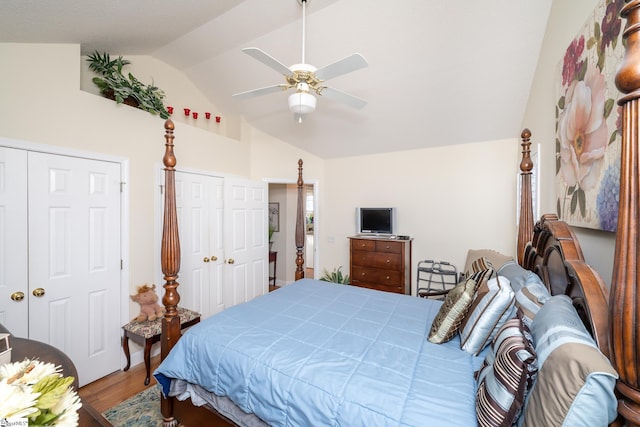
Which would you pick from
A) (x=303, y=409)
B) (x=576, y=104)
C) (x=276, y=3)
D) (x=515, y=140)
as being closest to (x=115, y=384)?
(x=303, y=409)

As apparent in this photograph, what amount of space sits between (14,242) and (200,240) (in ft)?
4.90

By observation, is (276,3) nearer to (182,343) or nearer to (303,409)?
(182,343)

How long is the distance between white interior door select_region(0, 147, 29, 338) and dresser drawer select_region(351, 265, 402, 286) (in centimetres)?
325

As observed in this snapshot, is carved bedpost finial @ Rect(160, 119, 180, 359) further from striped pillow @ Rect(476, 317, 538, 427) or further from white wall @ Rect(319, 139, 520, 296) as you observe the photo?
white wall @ Rect(319, 139, 520, 296)

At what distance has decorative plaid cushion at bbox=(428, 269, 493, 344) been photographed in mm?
1427

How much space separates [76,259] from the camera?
7.21ft

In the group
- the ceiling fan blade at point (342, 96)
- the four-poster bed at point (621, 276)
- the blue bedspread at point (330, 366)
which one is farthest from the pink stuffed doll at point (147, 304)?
the ceiling fan blade at point (342, 96)

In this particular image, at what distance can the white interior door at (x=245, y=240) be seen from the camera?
A: 3.47 m

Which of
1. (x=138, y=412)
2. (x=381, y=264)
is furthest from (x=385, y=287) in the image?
(x=138, y=412)

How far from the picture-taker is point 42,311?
2018mm

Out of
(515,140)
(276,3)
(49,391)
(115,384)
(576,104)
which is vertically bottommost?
(115,384)

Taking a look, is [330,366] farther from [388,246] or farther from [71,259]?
[388,246]

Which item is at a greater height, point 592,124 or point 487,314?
point 592,124

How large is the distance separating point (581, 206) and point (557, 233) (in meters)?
0.27
